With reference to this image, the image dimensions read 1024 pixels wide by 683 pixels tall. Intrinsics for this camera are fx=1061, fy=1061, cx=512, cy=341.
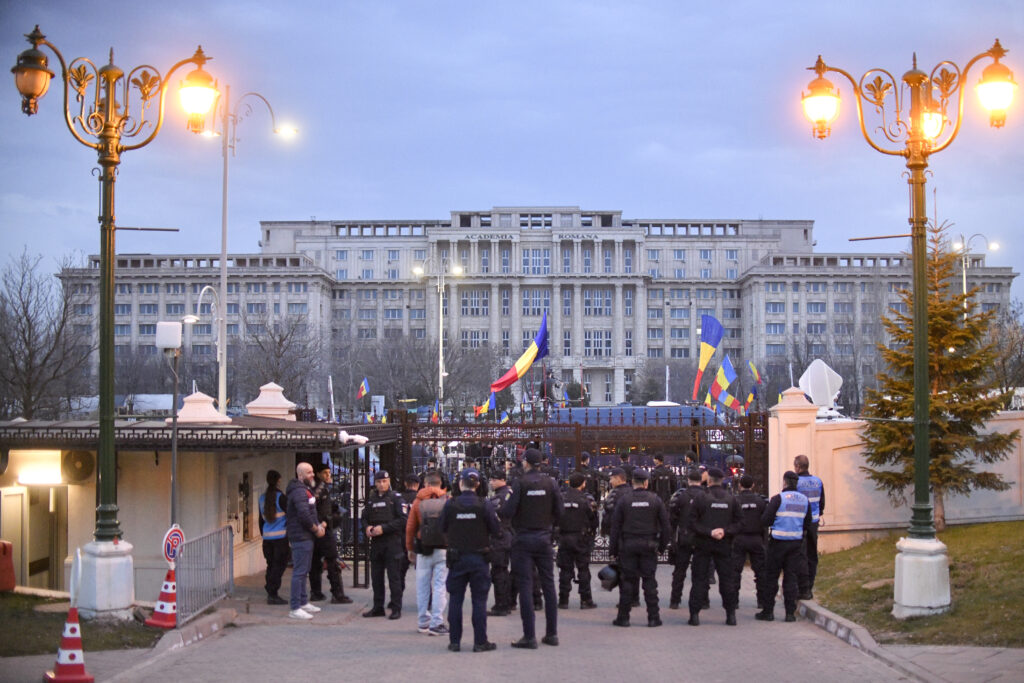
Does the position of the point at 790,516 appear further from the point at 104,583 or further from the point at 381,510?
the point at 104,583

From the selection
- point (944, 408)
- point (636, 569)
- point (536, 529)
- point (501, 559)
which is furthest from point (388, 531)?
point (944, 408)

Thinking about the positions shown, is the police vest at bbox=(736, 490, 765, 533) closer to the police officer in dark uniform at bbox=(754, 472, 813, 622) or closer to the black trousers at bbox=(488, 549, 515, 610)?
the police officer in dark uniform at bbox=(754, 472, 813, 622)

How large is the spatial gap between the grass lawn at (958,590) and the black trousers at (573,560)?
2947mm

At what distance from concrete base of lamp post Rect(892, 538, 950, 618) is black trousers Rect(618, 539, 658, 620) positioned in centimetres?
265

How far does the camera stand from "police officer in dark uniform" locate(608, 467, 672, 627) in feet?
39.2

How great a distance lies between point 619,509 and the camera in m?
12.1

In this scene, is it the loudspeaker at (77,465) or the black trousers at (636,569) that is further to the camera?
the loudspeaker at (77,465)

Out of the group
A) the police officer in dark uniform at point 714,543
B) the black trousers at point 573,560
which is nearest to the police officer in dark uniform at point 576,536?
the black trousers at point 573,560

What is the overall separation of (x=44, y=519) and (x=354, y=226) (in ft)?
371

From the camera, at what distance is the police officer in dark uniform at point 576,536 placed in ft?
43.9

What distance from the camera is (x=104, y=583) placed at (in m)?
10.9

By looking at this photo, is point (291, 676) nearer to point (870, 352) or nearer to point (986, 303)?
point (870, 352)

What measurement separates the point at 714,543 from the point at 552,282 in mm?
106275

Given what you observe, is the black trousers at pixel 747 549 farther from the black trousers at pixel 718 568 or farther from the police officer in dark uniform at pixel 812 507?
the police officer in dark uniform at pixel 812 507
